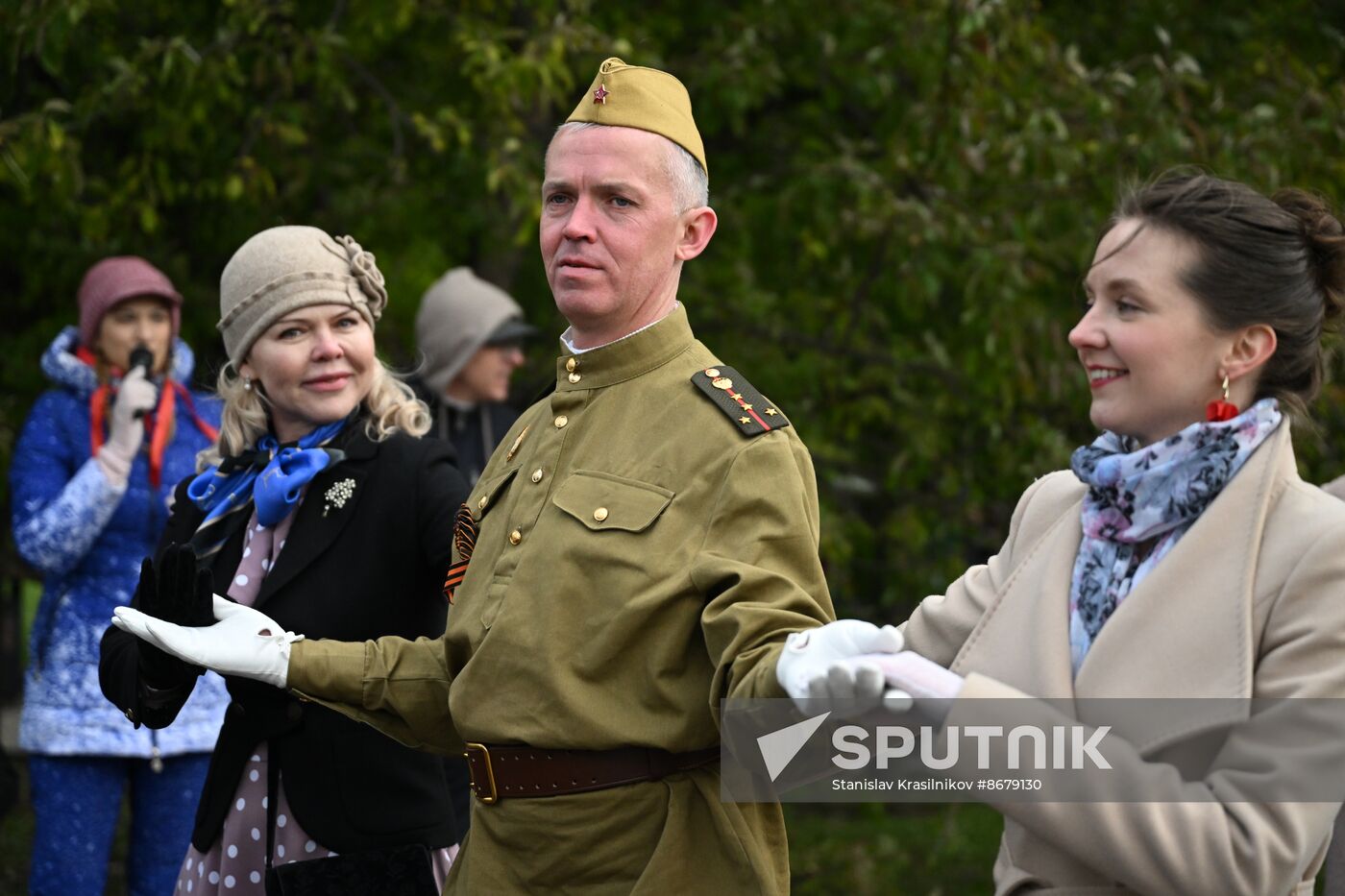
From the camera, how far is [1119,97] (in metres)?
6.24

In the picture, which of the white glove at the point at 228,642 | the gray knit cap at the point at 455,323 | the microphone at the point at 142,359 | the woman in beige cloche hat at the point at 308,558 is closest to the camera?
the white glove at the point at 228,642

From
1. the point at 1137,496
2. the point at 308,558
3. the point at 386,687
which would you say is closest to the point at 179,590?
the point at 308,558

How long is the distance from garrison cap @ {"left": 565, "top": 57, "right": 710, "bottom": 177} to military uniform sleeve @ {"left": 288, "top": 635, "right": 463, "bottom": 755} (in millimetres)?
984

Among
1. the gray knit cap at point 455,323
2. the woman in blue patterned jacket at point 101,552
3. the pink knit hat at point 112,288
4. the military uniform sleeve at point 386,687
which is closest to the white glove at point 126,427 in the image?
the woman in blue patterned jacket at point 101,552

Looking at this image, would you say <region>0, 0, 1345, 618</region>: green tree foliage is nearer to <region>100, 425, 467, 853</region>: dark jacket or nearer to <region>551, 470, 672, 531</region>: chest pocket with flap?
<region>100, 425, 467, 853</region>: dark jacket

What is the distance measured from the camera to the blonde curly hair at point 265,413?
3.38 metres

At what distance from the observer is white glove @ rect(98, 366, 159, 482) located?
444 cm

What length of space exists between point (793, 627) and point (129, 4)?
208 inches

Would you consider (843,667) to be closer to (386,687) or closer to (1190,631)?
(1190,631)

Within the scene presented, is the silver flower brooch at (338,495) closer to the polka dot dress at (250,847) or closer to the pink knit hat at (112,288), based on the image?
the polka dot dress at (250,847)

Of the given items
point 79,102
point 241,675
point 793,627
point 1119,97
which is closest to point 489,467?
point 241,675

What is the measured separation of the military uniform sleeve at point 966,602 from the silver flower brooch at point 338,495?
1.29 meters

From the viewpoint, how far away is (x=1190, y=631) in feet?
6.53

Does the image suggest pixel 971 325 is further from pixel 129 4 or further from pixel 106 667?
pixel 106 667
